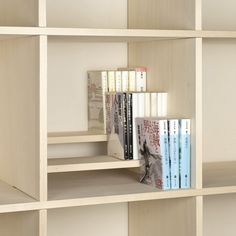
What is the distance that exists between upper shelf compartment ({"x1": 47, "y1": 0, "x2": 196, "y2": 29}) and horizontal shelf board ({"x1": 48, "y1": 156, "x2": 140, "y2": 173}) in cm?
47

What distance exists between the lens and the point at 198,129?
208 cm

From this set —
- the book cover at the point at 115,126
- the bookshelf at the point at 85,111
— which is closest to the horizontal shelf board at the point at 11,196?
the bookshelf at the point at 85,111

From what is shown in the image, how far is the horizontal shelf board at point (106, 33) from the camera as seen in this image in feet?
6.10

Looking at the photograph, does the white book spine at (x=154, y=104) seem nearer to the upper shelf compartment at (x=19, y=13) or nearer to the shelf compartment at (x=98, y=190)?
the shelf compartment at (x=98, y=190)

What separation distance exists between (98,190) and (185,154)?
0.30m

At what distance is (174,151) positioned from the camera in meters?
2.09

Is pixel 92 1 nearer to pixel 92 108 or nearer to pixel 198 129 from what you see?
pixel 92 108

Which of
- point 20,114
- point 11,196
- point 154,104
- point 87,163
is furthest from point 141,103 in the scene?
point 11,196

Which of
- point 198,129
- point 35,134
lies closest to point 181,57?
point 198,129

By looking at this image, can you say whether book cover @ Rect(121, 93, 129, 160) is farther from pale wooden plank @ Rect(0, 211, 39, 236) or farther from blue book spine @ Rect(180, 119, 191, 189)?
pale wooden plank @ Rect(0, 211, 39, 236)

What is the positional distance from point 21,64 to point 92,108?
0.46 m

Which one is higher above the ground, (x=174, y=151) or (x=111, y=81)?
(x=111, y=81)

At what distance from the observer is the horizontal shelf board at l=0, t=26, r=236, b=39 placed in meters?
1.86

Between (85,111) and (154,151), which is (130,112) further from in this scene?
(85,111)
